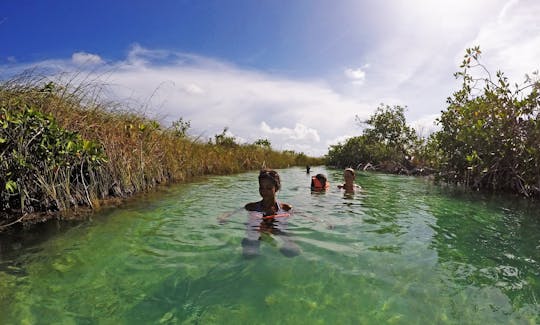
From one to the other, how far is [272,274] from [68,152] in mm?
3972

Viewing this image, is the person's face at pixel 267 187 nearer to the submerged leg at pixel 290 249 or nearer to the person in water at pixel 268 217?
the person in water at pixel 268 217

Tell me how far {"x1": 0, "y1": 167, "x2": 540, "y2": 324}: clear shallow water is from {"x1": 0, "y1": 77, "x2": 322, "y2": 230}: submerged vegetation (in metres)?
0.83

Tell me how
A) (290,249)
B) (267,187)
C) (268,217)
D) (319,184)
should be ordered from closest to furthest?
(290,249), (267,187), (268,217), (319,184)

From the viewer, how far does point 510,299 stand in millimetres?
2799

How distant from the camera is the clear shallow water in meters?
2.53

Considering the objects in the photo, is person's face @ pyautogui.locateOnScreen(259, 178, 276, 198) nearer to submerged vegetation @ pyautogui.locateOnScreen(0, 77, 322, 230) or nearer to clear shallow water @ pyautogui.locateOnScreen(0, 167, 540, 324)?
clear shallow water @ pyautogui.locateOnScreen(0, 167, 540, 324)

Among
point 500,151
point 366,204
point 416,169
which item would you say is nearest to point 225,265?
point 366,204

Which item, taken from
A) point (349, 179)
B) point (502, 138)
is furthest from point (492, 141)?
point (349, 179)

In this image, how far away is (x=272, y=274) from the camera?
321 cm

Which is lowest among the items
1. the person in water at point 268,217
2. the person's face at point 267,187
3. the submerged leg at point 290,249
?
the submerged leg at point 290,249

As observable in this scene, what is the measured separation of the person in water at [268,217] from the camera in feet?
13.4

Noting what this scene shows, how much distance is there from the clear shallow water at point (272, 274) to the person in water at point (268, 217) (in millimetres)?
154

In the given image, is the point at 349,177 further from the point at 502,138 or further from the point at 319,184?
the point at 502,138

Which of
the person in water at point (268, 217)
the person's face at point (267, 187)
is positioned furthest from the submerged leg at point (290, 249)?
the person's face at point (267, 187)
